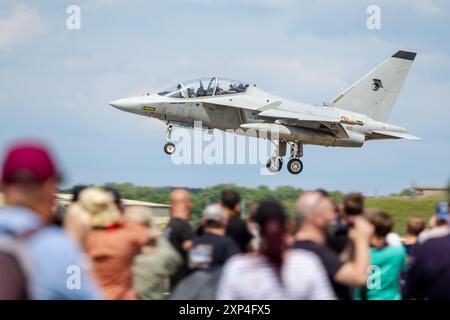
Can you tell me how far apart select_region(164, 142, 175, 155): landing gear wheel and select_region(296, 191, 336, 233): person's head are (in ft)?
77.9

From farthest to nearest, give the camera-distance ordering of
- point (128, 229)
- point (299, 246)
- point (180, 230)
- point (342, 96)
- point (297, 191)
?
point (342, 96), point (297, 191), point (180, 230), point (128, 229), point (299, 246)

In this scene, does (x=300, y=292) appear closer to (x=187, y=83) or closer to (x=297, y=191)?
(x=297, y=191)

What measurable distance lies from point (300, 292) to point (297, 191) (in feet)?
53.4

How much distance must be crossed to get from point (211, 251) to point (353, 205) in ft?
6.06

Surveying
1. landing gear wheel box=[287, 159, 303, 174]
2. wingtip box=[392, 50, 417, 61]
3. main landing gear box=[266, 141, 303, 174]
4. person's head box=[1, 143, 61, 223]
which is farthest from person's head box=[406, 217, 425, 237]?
wingtip box=[392, 50, 417, 61]

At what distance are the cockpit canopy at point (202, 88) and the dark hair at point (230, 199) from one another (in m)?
22.4

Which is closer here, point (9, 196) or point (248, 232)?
point (9, 196)

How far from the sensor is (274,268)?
5.47m

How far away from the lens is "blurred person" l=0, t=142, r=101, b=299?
13.6 feet

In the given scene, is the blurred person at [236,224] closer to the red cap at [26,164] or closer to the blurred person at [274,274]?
the blurred person at [274,274]

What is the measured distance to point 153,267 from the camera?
8.05 m

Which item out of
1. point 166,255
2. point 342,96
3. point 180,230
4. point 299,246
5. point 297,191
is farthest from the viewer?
point 342,96

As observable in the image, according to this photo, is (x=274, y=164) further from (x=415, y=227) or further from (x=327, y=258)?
(x=327, y=258)

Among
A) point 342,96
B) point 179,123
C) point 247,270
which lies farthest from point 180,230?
point 342,96
